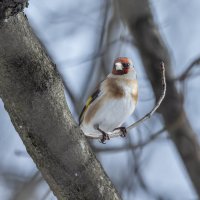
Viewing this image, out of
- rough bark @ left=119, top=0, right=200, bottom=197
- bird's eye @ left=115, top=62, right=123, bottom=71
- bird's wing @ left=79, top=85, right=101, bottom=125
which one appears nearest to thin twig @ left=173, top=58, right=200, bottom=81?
rough bark @ left=119, top=0, right=200, bottom=197

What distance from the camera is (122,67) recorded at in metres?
4.44

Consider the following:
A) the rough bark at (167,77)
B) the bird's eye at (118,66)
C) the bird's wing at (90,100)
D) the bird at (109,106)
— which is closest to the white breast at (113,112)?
the bird at (109,106)

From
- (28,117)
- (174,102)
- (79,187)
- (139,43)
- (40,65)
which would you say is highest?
(40,65)

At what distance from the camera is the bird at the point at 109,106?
160 inches

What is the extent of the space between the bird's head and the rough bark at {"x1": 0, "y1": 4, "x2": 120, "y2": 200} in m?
2.52

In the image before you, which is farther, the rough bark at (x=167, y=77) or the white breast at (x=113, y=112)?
the rough bark at (x=167, y=77)

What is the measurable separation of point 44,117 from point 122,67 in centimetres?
273

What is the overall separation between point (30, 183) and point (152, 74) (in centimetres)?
154

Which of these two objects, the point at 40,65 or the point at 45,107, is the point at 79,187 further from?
the point at 40,65

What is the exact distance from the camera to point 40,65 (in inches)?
69.2

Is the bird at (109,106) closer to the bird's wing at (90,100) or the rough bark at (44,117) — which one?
the bird's wing at (90,100)

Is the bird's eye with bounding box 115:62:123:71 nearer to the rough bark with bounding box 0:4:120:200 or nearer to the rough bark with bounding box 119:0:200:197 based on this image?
the rough bark with bounding box 119:0:200:197

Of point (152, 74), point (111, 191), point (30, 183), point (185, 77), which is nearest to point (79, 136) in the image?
point (111, 191)

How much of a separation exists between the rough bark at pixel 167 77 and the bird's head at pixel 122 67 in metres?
0.19
